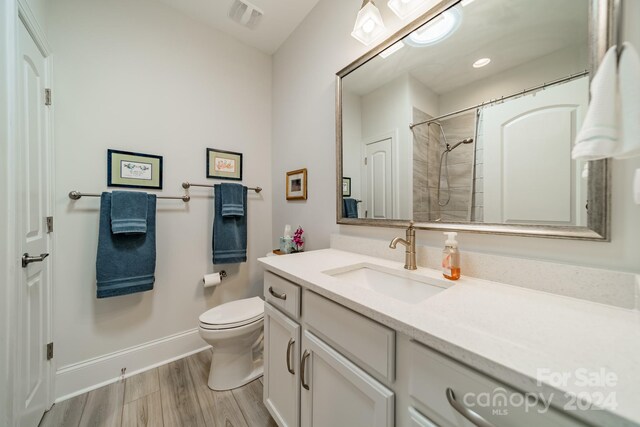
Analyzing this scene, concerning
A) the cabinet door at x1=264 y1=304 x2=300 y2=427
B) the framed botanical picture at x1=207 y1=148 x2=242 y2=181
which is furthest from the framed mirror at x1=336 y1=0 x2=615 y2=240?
the framed botanical picture at x1=207 y1=148 x2=242 y2=181

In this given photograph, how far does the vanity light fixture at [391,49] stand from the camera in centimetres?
114

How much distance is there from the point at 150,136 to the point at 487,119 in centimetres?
200

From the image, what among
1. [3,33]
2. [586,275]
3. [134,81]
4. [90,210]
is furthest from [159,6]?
[586,275]

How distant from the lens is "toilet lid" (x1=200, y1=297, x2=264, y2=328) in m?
1.37

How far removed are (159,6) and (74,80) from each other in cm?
81

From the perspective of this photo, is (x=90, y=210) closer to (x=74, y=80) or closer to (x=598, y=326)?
(x=74, y=80)

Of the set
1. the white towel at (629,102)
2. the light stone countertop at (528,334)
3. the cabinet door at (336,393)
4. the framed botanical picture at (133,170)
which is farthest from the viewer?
the framed botanical picture at (133,170)

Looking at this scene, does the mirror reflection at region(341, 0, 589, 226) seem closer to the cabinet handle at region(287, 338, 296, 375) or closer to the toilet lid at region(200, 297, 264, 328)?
the cabinet handle at region(287, 338, 296, 375)

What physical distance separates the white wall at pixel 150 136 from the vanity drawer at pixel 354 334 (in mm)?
1382

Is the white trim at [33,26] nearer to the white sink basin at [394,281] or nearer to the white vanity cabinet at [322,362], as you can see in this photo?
the white vanity cabinet at [322,362]

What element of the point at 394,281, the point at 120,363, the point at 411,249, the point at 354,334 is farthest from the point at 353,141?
the point at 120,363

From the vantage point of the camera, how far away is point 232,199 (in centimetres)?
185

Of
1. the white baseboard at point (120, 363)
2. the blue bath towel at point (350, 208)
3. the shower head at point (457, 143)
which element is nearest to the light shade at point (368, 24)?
the shower head at point (457, 143)

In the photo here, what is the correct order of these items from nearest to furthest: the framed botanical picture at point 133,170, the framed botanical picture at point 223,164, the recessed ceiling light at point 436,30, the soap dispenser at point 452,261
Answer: the soap dispenser at point 452,261, the recessed ceiling light at point 436,30, the framed botanical picture at point 133,170, the framed botanical picture at point 223,164
